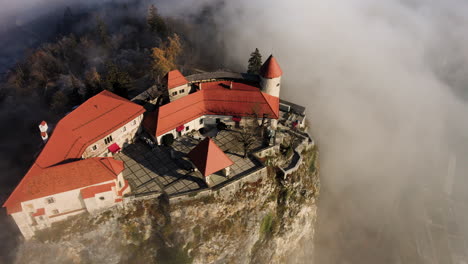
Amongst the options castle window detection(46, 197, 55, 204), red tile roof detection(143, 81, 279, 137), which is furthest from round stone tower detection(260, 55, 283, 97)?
castle window detection(46, 197, 55, 204)

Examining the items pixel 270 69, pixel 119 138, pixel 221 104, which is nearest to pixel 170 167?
pixel 119 138

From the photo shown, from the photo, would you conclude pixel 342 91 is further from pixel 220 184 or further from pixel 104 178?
pixel 104 178

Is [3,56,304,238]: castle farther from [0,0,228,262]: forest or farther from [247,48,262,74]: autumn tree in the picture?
[0,0,228,262]: forest

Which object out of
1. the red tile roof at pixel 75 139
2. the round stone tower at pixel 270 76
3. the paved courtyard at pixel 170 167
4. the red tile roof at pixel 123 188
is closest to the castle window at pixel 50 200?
the red tile roof at pixel 75 139

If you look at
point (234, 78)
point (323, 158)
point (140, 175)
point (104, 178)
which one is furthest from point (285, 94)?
point (104, 178)

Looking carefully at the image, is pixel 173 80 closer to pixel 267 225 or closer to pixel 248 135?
pixel 248 135

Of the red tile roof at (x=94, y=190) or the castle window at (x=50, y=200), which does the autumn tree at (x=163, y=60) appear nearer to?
the red tile roof at (x=94, y=190)
